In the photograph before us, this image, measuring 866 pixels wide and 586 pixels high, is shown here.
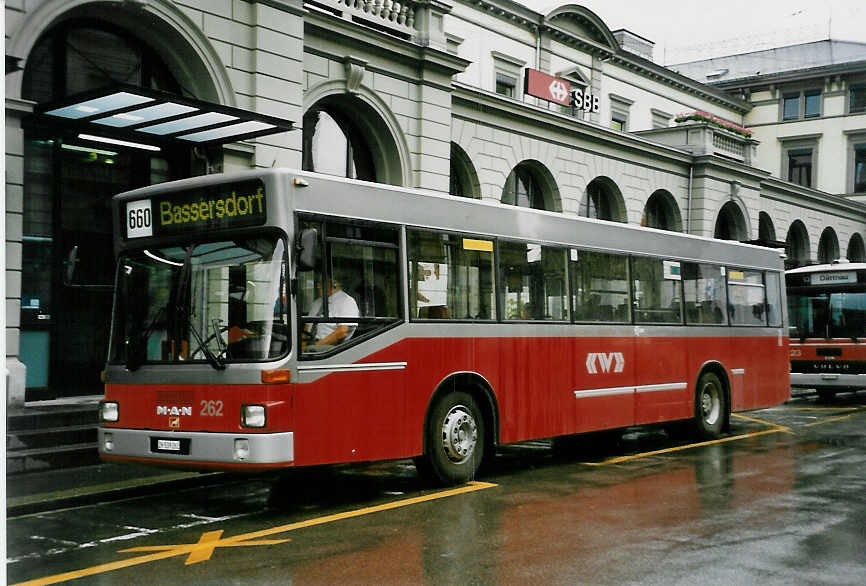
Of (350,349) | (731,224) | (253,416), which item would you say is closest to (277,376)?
(253,416)

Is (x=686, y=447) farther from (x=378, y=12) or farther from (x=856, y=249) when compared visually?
(x=856, y=249)

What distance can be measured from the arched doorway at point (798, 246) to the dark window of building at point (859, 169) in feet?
35.0

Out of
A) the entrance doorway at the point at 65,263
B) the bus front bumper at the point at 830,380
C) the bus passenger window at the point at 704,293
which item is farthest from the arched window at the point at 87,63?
the bus front bumper at the point at 830,380

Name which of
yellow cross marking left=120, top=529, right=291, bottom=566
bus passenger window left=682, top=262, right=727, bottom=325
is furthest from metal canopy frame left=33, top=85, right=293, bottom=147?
yellow cross marking left=120, top=529, right=291, bottom=566

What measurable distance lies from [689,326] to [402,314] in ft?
20.1

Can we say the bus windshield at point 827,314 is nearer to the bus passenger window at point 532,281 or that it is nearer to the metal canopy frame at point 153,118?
the bus passenger window at point 532,281

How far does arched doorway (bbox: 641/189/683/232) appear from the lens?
107 ft

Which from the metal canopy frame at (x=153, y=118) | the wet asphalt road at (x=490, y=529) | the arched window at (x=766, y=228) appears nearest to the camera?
the wet asphalt road at (x=490, y=529)

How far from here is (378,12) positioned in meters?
19.2

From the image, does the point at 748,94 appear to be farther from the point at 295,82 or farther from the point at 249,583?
the point at 249,583

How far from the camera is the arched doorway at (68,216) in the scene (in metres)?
13.4

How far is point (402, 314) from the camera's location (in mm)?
9281

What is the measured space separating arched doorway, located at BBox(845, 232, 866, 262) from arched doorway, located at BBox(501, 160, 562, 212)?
27132mm

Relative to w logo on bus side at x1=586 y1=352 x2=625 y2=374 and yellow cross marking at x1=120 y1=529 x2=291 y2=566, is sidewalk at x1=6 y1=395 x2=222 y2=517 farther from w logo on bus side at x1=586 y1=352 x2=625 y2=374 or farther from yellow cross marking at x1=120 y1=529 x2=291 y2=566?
w logo on bus side at x1=586 y1=352 x2=625 y2=374
